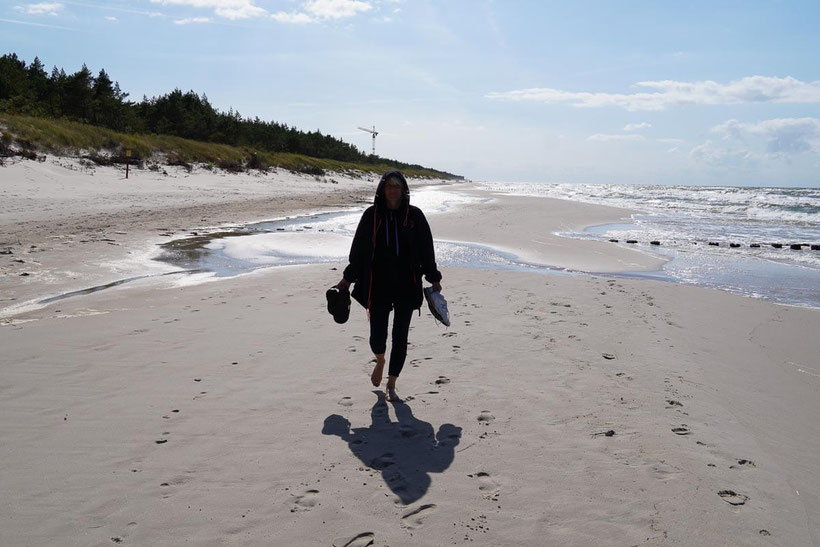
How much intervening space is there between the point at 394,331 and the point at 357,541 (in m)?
2.17

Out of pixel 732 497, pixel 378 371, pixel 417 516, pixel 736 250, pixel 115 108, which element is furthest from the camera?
pixel 115 108

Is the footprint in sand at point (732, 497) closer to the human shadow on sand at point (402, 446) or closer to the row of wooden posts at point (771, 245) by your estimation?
the human shadow on sand at point (402, 446)

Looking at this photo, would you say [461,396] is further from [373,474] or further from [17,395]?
[17,395]

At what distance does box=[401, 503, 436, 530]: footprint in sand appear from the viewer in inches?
109

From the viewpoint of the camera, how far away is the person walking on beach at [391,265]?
4453 millimetres

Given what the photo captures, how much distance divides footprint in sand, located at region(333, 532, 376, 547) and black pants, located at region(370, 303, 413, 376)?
1.89m

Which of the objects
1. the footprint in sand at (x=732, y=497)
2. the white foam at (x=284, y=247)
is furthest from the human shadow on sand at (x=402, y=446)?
the white foam at (x=284, y=247)

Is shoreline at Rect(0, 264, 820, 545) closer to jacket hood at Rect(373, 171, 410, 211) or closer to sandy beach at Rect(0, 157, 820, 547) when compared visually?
sandy beach at Rect(0, 157, 820, 547)

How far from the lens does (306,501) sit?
2.95m

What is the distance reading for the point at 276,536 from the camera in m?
2.65

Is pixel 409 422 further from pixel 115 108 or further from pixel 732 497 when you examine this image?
pixel 115 108

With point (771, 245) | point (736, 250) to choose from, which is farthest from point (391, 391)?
point (771, 245)

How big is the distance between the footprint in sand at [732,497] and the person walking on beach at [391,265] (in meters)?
2.30

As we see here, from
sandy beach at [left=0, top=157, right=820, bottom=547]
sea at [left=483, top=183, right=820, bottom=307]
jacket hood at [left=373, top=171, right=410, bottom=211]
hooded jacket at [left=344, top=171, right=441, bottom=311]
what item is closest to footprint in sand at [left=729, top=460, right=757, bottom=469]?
sandy beach at [left=0, top=157, right=820, bottom=547]
